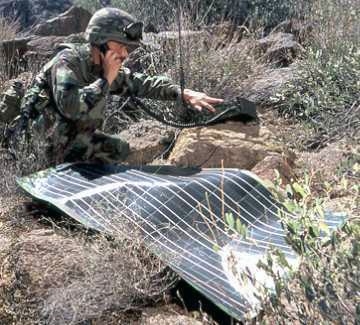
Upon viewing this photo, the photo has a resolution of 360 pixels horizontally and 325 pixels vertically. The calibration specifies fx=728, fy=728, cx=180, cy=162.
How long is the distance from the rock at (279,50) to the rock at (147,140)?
204 cm

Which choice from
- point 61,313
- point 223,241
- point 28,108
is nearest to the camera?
point 61,313

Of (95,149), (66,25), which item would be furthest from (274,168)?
(66,25)

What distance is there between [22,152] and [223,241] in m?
1.53

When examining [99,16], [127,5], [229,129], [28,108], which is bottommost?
[127,5]

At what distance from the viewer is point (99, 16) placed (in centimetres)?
427

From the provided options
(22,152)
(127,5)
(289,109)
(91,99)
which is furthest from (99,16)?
(127,5)

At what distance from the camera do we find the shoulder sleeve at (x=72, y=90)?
4105mm

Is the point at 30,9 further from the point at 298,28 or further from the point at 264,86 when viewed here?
the point at 264,86

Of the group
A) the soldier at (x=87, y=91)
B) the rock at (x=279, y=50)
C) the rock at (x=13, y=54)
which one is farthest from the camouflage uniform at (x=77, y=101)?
the rock at (x=279, y=50)

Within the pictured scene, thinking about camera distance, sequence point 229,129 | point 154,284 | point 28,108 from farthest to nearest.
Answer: point 229,129
point 28,108
point 154,284

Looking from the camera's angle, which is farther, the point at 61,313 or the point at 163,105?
the point at 163,105

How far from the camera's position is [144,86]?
4.73 meters

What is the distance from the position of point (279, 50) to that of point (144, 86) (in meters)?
3.27

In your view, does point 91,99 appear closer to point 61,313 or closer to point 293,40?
point 61,313
